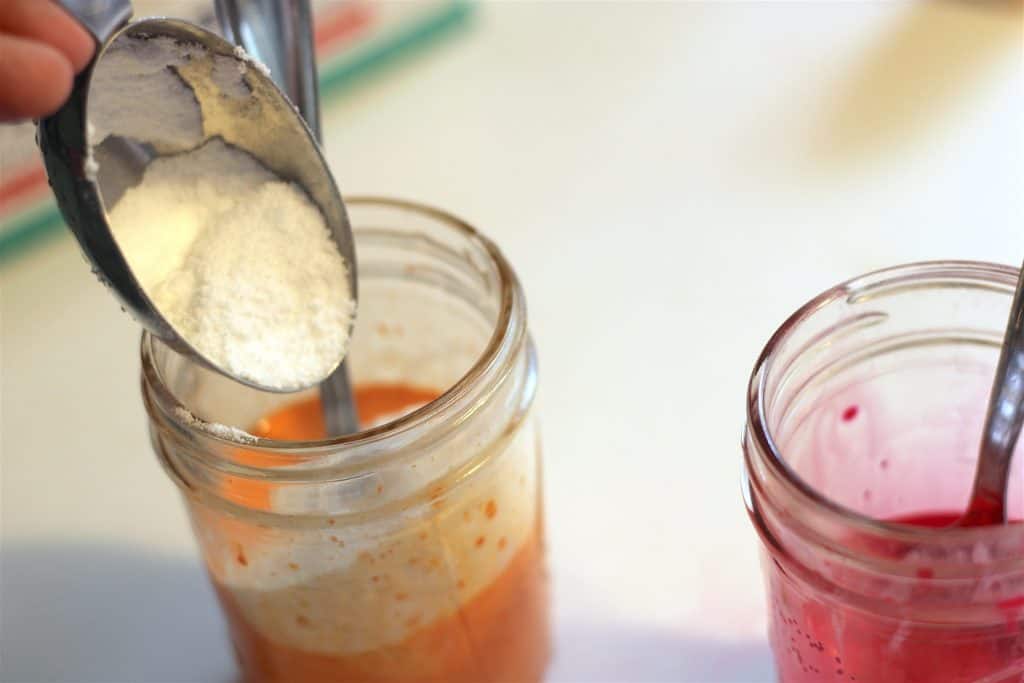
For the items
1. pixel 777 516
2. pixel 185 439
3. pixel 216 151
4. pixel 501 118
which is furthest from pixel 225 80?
pixel 501 118

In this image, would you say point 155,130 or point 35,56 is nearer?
point 35,56

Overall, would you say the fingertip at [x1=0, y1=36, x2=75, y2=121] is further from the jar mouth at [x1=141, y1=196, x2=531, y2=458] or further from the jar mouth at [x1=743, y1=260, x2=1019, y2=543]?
the jar mouth at [x1=743, y1=260, x2=1019, y2=543]

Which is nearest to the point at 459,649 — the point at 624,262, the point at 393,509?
the point at 393,509

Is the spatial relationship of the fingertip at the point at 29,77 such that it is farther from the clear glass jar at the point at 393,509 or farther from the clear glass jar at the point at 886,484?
the clear glass jar at the point at 886,484

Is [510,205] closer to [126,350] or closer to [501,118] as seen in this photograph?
[501,118]

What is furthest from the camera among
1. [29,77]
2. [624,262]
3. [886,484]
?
[624,262]

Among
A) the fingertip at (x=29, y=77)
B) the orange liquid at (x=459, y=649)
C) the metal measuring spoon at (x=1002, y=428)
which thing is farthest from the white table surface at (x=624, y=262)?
the fingertip at (x=29, y=77)

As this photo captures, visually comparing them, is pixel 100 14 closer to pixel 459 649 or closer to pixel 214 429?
pixel 214 429

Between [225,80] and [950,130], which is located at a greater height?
[225,80]
